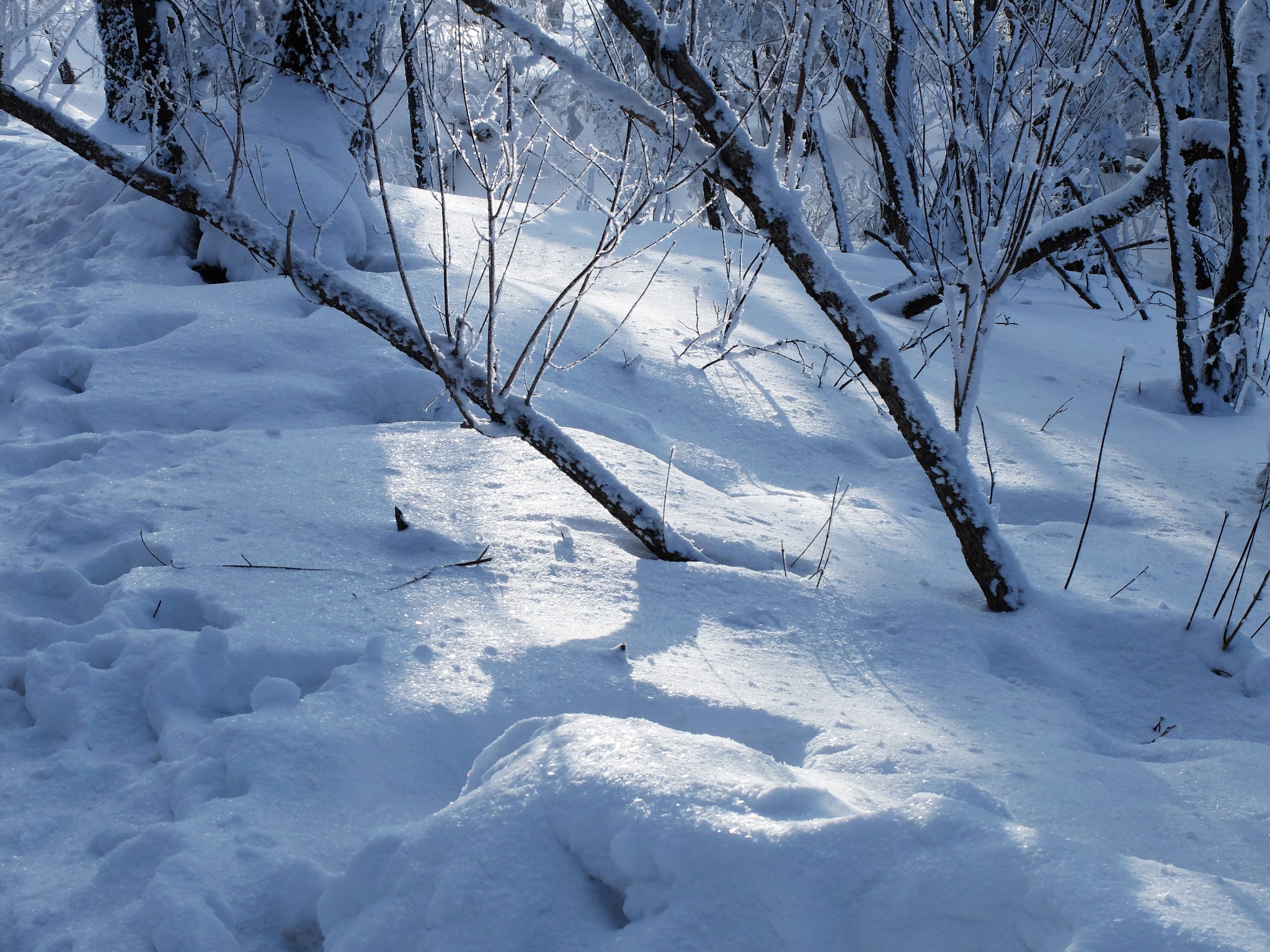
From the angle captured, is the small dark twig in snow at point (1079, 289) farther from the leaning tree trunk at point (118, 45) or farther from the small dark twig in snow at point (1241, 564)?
the leaning tree trunk at point (118, 45)

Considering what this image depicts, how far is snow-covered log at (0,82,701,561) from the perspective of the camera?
2080mm

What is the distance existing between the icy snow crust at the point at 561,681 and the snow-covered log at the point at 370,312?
0.46 ft

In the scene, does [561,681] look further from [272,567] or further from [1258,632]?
[1258,632]

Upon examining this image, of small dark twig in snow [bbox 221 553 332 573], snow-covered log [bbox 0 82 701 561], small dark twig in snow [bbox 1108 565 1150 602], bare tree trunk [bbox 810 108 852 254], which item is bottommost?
small dark twig in snow [bbox 221 553 332 573]

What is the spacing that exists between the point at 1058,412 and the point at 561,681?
10.7 feet

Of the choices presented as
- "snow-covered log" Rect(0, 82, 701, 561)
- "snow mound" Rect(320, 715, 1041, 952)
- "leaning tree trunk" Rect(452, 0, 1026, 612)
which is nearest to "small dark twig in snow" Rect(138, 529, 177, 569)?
"snow-covered log" Rect(0, 82, 701, 561)

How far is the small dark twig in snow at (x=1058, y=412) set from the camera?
13.1 ft

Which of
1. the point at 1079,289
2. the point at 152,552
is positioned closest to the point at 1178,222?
the point at 1079,289

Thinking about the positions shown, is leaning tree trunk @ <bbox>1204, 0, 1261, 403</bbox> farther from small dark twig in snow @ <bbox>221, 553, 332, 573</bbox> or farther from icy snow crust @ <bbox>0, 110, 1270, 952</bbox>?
small dark twig in snow @ <bbox>221, 553, 332, 573</bbox>

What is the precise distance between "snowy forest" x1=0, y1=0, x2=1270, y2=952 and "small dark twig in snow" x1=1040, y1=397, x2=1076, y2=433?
63mm

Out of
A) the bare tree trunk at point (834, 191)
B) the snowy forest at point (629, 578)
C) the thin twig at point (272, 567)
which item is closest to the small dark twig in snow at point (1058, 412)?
the snowy forest at point (629, 578)

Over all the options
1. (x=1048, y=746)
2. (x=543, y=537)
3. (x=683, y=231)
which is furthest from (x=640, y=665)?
(x=683, y=231)

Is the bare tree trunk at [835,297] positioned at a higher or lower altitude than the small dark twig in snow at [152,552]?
higher

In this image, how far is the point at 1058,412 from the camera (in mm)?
4074
